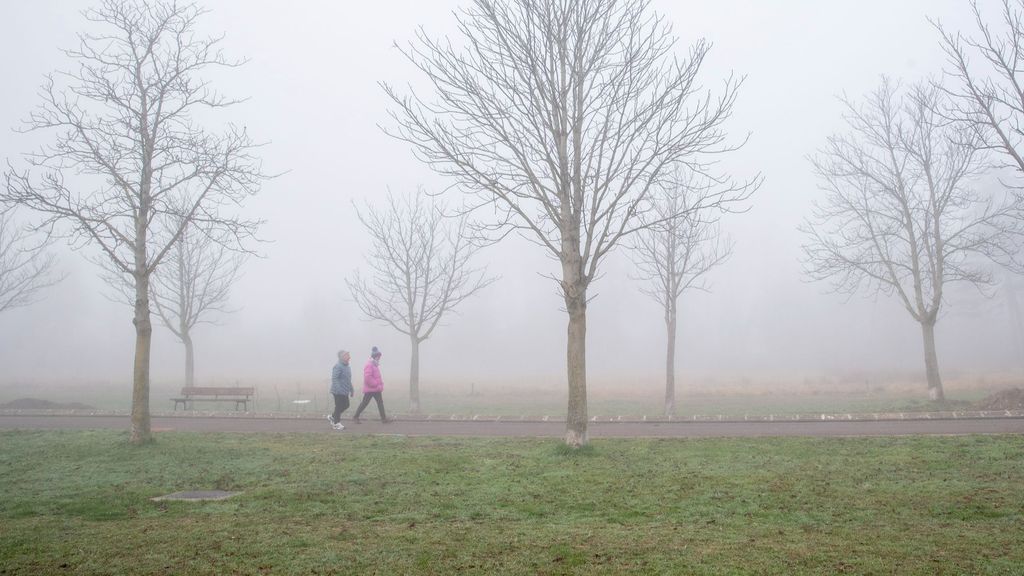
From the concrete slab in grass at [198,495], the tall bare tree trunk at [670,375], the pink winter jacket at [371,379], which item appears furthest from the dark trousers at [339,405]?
the tall bare tree trunk at [670,375]

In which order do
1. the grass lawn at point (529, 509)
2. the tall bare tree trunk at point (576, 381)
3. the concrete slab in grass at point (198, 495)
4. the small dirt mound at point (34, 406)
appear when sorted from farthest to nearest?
the small dirt mound at point (34, 406) → the tall bare tree trunk at point (576, 381) → the concrete slab in grass at point (198, 495) → the grass lawn at point (529, 509)

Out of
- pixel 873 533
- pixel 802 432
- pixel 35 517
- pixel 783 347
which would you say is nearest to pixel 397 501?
pixel 35 517

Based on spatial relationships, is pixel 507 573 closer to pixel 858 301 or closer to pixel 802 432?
pixel 802 432

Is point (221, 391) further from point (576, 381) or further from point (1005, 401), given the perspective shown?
point (1005, 401)

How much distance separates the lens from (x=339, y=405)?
16.4m

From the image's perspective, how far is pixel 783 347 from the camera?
7412 cm

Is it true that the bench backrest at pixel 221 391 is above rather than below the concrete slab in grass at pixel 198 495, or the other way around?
above

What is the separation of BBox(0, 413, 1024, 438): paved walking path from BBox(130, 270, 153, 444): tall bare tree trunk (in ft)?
6.80

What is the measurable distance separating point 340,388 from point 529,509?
10090 millimetres

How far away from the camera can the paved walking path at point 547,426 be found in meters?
13.0

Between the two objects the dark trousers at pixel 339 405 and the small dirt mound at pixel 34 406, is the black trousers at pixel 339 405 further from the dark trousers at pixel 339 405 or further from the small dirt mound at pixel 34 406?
the small dirt mound at pixel 34 406

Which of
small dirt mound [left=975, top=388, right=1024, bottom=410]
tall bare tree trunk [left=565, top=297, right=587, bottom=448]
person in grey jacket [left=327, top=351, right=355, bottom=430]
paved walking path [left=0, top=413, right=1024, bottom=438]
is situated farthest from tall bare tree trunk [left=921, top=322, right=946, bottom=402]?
person in grey jacket [left=327, top=351, right=355, bottom=430]

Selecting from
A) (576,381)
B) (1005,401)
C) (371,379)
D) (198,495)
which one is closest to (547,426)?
(576,381)

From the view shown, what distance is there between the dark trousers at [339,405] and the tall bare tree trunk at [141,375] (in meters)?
3.86
